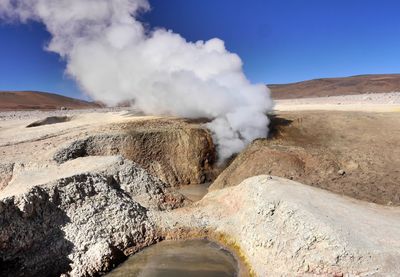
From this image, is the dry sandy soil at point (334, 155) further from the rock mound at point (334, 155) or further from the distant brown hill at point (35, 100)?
the distant brown hill at point (35, 100)

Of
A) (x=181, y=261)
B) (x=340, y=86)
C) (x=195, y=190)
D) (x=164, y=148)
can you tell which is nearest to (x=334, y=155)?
(x=195, y=190)

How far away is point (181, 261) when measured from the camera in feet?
29.3

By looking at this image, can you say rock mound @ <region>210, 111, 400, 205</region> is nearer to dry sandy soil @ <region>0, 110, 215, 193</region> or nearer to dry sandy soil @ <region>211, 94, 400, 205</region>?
dry sandy soil @ <region>211, 94, 400, 205</region>

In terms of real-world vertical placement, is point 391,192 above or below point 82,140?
below

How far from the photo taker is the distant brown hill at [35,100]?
5361cm

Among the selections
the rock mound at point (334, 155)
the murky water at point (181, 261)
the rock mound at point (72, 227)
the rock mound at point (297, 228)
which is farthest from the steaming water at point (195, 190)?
the murky water at point (181, 261)

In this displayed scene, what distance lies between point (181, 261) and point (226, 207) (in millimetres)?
1975

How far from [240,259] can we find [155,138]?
8910 mm

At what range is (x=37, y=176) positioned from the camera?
11.1 meters

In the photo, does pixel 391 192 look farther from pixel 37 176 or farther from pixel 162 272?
pixel 37 176

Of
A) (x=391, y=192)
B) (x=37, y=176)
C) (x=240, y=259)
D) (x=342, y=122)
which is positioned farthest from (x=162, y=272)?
(x=342, y=122)

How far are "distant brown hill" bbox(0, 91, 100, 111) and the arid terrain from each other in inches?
1570

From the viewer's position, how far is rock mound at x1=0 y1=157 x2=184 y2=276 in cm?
828

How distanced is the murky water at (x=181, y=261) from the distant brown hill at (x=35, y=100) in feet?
150
